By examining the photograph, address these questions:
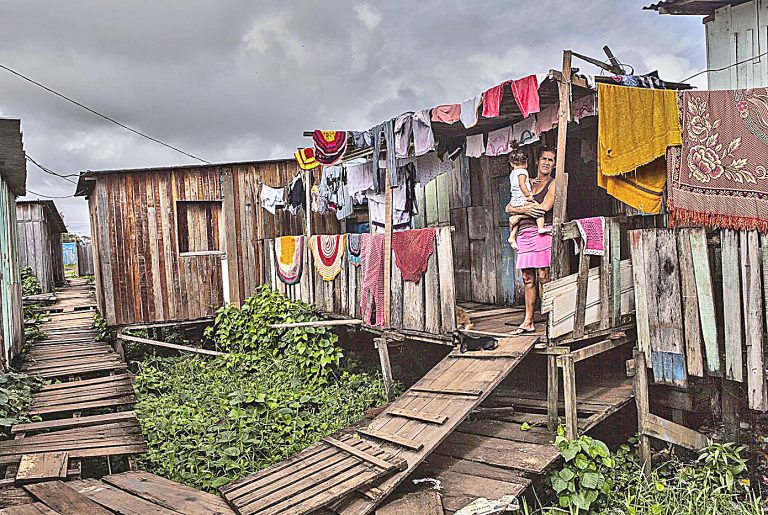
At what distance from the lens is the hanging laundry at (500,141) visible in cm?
764

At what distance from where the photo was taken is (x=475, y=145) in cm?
822

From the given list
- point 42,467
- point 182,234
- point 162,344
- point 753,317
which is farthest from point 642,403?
point 182,234

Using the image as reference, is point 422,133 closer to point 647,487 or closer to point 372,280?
point 372,280

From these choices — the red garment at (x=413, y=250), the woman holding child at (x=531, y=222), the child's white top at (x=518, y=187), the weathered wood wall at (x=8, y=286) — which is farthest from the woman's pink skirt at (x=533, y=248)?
the weathered wood wall at (x=8, y=286)

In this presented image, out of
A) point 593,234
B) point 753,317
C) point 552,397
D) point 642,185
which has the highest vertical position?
point 642,185

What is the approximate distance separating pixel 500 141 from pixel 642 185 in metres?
2.24

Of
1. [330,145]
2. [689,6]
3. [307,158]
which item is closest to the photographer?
[330,145]

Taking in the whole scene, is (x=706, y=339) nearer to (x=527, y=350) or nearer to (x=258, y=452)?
(x=527, y=350)

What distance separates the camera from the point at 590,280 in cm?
602

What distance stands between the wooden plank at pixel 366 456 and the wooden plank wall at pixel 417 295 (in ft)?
5.93

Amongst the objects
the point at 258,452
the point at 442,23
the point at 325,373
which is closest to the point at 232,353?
the point at 325,373

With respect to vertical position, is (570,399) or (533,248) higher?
(533,248)

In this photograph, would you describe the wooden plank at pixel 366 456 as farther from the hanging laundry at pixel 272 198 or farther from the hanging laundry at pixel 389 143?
the hanging laundry at pixel 272 198

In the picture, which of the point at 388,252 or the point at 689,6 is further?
the point at 689,6
